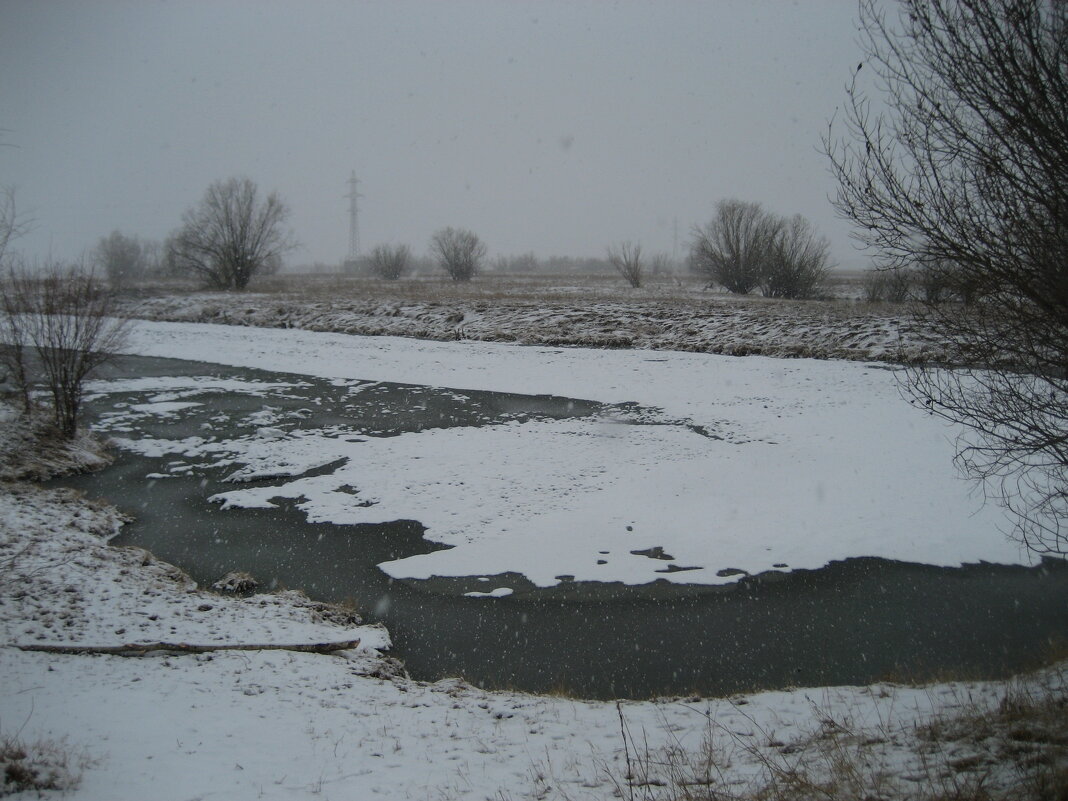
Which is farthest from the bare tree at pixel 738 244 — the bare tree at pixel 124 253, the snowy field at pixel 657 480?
the bare tree at pixel 124 253

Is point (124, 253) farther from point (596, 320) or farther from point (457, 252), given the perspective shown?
point (596, 320)

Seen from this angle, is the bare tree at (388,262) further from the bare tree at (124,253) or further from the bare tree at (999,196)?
the bare tree at (999,196)

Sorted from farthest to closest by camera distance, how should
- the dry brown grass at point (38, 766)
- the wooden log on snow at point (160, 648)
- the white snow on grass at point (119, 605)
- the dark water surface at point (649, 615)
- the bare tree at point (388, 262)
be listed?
1. the bare tree at point (388, 262)
2. the dark water surface at point (649, 615)
3. the white snow on grass at point (119, 605)
4. the wooden log on snow at point (160, 648)
5. the dry brown grass at point (38, 766)

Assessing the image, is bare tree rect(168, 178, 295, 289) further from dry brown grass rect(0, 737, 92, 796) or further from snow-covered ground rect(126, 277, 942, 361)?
dry brown grass rect(0, 737, 92, 796)

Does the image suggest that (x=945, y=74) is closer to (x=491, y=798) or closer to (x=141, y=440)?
(x=491, y=798)

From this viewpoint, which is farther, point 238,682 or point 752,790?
point 238,682

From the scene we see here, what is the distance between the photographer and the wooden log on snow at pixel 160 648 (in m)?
A: 5.31

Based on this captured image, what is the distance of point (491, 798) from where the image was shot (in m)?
3.65

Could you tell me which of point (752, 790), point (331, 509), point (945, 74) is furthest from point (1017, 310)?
point (331, 509)

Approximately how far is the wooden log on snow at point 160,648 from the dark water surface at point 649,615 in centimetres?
81

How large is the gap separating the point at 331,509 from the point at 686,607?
532 cm

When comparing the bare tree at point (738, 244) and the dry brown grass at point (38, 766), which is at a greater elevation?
the bare tree at point (738, 244)

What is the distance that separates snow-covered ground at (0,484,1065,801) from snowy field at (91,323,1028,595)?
2.41m

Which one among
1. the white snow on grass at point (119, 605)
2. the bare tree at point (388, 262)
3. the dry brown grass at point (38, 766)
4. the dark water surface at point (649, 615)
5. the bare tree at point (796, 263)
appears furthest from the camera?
the bare tree at point (388, 262)
